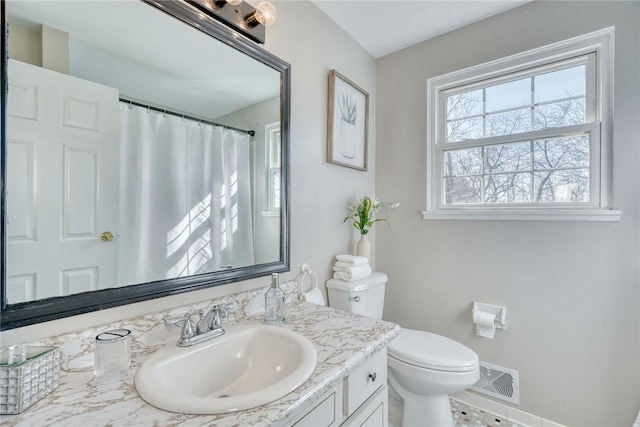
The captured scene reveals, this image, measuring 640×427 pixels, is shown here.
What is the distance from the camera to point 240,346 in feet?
3.17

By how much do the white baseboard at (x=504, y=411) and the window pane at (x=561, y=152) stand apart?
135 cm

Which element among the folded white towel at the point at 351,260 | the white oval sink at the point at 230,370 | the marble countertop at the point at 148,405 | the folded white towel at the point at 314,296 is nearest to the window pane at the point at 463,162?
the folded white towel at the point at 351,260

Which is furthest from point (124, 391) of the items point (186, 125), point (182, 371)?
point (186, 125)

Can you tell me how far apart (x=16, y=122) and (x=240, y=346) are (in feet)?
2.79

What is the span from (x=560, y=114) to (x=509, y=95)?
29 centimetres

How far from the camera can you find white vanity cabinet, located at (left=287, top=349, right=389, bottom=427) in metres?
0.74

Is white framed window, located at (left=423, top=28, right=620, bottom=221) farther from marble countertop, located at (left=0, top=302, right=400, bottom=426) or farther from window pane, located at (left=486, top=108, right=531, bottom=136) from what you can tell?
marble countertop, located at (left=0, top=302, right=400, bottom=426)

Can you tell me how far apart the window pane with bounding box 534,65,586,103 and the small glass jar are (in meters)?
2.16

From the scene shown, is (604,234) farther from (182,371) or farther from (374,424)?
(182,371)

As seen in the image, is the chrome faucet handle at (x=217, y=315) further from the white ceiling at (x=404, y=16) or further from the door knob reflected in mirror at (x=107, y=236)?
the white ceiling at (x=404, y=16)

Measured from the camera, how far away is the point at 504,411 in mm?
1649

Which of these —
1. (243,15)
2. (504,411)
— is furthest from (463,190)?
(243,15)

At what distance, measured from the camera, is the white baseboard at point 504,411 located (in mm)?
1558

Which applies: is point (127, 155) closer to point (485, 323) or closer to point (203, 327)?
point (203, 327)
